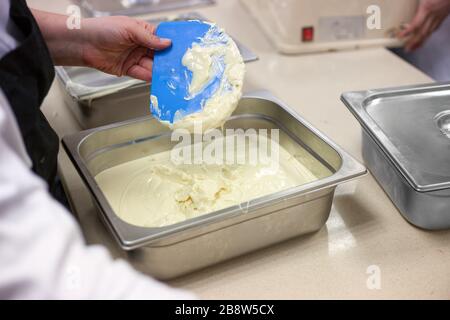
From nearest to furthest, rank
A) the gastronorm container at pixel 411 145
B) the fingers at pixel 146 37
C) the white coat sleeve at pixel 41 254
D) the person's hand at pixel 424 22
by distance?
the white coat sleeve at pixel 41 254 → the gastronorm container at pixel 411 145 → the fingers at pixel 146 37 → the person's hand at pixel 424 22

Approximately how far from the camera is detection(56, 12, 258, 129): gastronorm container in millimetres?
1111

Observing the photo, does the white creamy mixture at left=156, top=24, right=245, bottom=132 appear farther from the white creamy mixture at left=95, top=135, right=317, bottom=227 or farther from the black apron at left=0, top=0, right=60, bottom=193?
the black apron at left=0, top=0, right=60, bottom=193

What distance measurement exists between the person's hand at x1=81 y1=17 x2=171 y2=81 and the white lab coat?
0.52 m

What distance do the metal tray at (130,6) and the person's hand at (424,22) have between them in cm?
74

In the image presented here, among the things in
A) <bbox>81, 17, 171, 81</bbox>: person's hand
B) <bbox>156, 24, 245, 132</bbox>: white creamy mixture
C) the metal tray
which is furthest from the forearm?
the metal tray

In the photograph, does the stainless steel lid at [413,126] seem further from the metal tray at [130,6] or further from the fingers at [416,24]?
the metal tray at [130,6]

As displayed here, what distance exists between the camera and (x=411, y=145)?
35.4 inches

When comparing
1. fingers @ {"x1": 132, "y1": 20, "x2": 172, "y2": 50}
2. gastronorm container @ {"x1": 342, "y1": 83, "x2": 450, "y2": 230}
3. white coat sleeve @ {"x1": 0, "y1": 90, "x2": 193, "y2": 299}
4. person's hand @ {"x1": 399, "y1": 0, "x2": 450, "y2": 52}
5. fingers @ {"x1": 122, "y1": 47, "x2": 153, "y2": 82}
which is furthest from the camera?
person's hand @ {"x1": 399, "y1": 0, "x2": 450, "y2": 52}

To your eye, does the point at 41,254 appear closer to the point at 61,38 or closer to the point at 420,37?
the point at 61,38

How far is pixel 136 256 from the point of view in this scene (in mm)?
734

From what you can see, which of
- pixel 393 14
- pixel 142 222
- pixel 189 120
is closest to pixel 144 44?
pixel 189 120

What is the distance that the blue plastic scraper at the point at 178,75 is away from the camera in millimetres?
903

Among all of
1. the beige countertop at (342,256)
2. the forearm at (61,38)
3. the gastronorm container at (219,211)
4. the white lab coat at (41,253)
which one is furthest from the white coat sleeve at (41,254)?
the forearm at (61,38)

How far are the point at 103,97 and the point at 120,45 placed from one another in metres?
0.15
